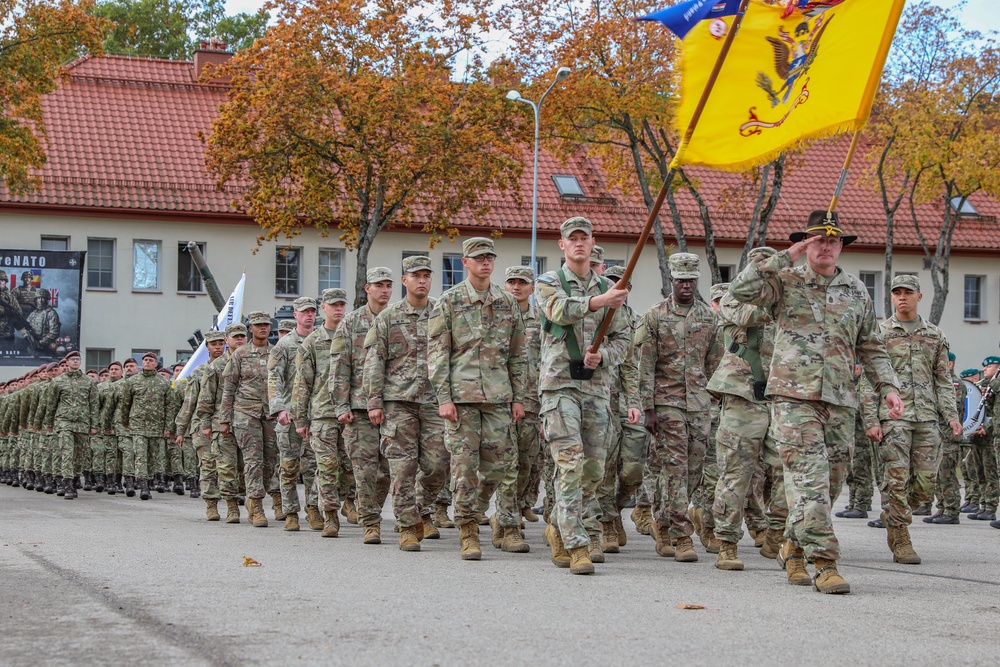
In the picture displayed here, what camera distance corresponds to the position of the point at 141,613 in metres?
7.98

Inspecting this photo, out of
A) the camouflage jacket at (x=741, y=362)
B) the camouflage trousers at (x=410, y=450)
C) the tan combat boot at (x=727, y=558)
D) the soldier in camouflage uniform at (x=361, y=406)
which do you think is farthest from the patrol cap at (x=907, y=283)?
the soldier in camouflage uniform at (x=361, y=406)

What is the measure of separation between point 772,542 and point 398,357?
10.9ft

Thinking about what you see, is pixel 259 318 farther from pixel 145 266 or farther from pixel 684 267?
pixel 145 266

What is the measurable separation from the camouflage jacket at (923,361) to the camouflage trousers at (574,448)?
10.9 feet

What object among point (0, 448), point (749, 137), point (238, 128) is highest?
point (238, 128)

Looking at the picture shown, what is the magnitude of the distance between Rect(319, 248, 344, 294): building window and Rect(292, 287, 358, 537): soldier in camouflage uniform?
101 feet

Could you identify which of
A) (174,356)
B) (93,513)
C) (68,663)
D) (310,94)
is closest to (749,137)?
(68,663)

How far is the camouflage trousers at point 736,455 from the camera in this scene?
10.5 m

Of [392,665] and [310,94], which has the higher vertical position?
[310,94]

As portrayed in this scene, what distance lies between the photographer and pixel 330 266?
149 ft

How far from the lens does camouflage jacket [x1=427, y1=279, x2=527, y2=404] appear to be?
11375 mm

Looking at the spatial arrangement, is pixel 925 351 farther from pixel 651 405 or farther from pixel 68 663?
pixel 68 663

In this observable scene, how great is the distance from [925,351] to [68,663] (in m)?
8.74

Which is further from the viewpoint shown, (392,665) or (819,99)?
(819,99)
